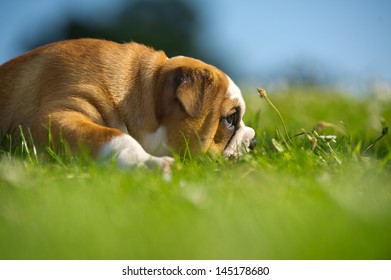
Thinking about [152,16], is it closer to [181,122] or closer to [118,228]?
[181,122]

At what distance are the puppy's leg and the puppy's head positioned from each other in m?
0.59

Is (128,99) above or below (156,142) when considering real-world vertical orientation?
above

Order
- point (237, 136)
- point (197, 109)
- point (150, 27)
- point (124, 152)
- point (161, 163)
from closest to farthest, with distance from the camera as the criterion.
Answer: point (161, 163) < point (124, 152) < point (197, 109) < point (237, 136) < point (150, 27)

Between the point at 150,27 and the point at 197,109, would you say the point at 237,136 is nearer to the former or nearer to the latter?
the point at 197,109

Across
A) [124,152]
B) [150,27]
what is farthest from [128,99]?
[150,27]

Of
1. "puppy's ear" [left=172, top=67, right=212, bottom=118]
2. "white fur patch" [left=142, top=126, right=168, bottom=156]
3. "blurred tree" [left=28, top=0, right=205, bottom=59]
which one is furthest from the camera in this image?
"blurred tree" [left=28, top=0, right=205, bottom=59]

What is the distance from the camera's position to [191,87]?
3900 millimetres

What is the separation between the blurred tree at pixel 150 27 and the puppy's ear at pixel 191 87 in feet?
57.9

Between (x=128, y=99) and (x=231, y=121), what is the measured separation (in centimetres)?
84

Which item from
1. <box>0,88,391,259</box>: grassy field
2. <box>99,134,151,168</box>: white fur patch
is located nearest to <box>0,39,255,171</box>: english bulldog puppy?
<box>99,134,151,168</box>: white fur patch

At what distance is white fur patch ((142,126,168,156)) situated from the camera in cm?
395

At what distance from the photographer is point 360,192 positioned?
2.76m

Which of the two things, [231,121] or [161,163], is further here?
[231,121]

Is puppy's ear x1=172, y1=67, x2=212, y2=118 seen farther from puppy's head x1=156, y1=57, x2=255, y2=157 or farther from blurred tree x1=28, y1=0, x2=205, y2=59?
blurred tree x1=28, y1=0, x2=205, y2=59
